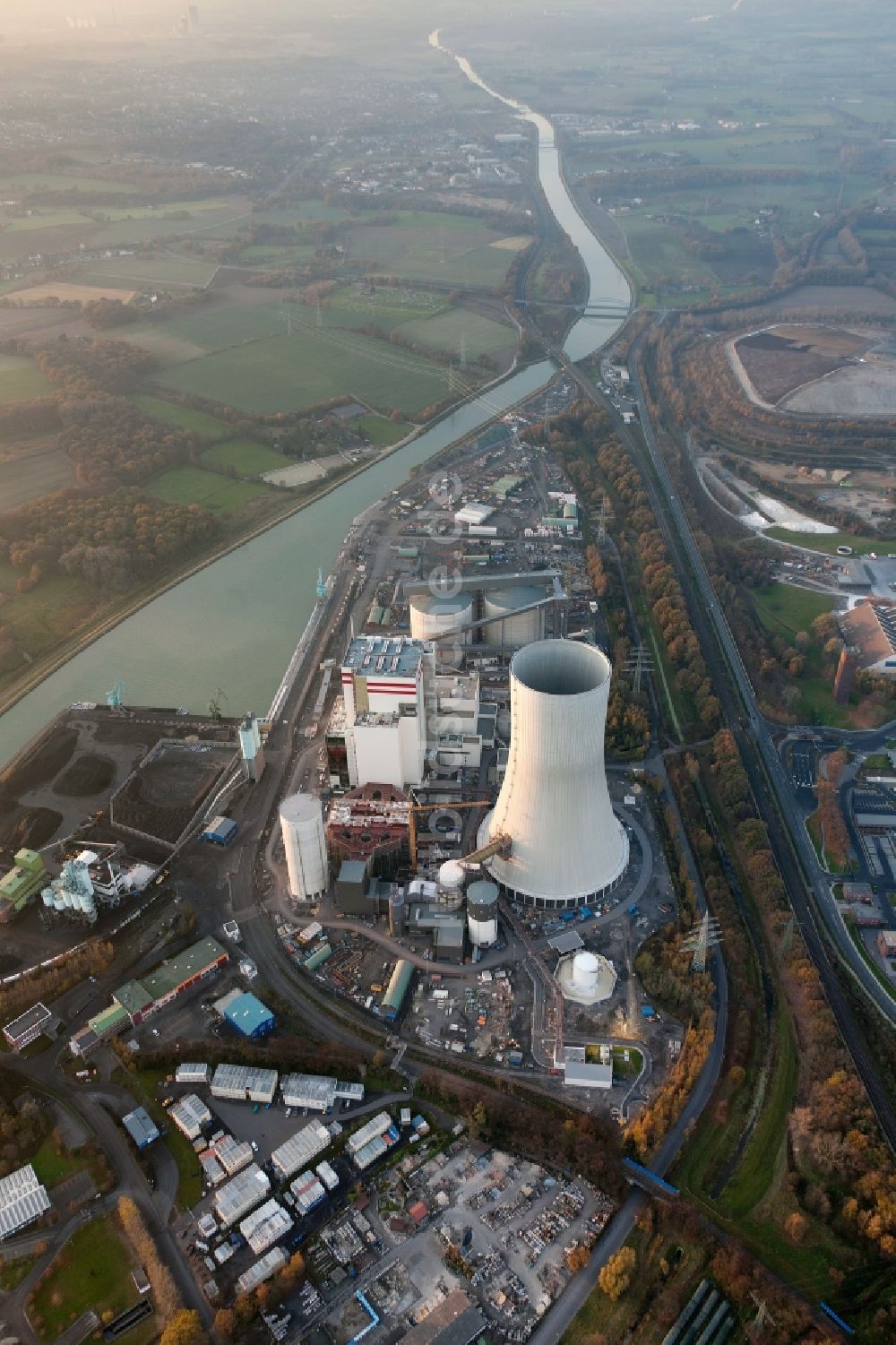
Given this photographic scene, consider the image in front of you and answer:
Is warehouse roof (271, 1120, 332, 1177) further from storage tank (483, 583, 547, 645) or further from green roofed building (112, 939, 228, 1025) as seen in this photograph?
storage tank (483, 583, 547, 645)

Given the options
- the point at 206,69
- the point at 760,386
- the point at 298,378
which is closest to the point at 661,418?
the point at 760,386

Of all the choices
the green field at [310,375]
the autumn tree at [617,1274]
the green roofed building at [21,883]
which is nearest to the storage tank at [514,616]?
the green roofed building at [21,883]

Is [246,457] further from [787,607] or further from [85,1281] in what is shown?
[85,1281]

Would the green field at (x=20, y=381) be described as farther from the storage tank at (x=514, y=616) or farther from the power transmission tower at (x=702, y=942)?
the power transmission tower at (x=702, y=942)

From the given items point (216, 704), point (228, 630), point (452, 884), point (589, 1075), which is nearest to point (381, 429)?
point (228, 630)

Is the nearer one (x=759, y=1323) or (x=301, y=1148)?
(x=759, y=1323)

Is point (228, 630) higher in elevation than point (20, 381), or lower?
lower
